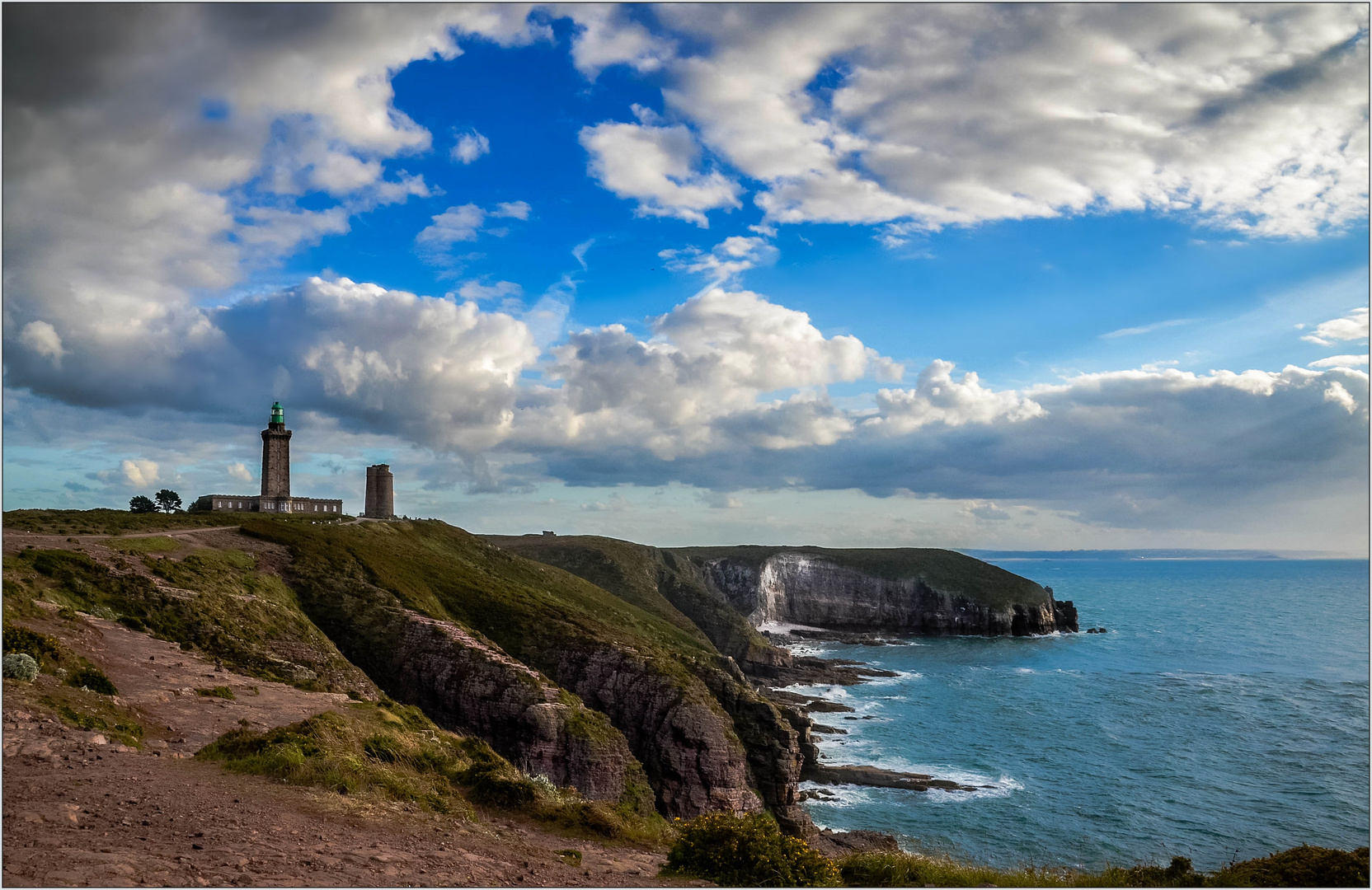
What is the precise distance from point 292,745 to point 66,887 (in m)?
9.65

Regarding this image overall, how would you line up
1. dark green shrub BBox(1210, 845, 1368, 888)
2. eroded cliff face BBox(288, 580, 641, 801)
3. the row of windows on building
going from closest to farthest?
dark green shrub BBox(1210, 845, 1368, 888) → eroded cliff face BBox(288, 580, 641, 801) → the row of windows on building

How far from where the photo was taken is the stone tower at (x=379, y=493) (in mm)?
98188

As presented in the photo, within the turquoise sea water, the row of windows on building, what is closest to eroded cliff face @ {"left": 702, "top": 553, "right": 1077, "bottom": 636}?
the turquoise sea water

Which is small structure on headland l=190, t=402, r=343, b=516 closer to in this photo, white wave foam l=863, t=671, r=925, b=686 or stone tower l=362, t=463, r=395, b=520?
stone tower l=362, t=463, r=395, b=520

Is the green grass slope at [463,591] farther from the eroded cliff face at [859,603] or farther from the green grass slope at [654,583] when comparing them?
the eroded cliff face at [859,603]

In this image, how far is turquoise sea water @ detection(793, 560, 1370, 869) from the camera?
5106 cm

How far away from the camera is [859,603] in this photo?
170375 millimetres

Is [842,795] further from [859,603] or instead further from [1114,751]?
[859,603]

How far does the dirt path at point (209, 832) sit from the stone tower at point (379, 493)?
8061 cm

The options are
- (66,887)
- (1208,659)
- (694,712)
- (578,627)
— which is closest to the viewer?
(66,887)

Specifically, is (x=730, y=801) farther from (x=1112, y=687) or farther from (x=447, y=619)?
(x=1112, y=687)

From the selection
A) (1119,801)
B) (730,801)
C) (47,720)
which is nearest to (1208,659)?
(1119,801)

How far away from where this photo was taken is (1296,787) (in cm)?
6025

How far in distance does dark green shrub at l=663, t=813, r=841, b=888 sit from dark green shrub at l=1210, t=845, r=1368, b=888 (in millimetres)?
9100
